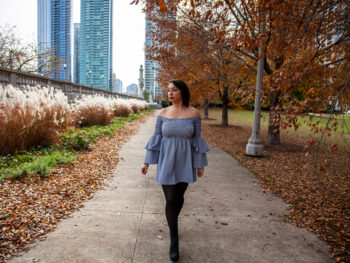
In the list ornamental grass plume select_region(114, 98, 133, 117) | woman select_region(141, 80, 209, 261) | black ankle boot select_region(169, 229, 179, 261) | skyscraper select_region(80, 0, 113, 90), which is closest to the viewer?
black ankle boot select_region(169, 229, 179, 261)

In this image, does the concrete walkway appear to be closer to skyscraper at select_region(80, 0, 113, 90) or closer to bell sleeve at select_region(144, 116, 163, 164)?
bell sleeve at select_region(144, 116, 163, 164)

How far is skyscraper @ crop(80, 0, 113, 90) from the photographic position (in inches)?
4053

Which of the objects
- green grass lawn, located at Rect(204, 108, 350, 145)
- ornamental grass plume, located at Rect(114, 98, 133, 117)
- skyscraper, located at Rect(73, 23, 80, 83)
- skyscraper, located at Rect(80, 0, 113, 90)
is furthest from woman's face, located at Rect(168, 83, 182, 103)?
skyscraper, located at Rect(80, 0, 113, 90)

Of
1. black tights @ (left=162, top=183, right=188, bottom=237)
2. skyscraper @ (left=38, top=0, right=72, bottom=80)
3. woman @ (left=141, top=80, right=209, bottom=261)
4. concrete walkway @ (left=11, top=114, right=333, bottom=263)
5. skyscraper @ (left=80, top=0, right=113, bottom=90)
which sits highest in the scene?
skyscraper @ (left=80, top=0, right=113, bottom=90)

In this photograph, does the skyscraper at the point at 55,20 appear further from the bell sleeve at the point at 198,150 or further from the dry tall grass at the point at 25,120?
the bell sleeve at the point at 198,150

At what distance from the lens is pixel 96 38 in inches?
4117

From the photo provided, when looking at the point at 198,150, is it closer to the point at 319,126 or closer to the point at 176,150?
the point at 176,150

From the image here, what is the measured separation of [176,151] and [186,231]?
48.4 inches

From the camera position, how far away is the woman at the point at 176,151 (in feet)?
9.27

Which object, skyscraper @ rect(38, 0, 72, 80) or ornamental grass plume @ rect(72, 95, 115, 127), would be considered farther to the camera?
skyscraper @ rect(38, 0, 72, 80)

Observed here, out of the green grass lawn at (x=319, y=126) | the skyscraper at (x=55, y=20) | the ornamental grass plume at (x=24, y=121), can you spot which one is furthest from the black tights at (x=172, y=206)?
the skyscraper at (x=55, y=20)

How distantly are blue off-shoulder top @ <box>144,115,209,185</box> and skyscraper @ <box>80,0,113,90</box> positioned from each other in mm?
103356

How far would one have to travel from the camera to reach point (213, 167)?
22.8ft

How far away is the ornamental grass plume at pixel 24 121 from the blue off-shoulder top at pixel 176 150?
14.8 ft
